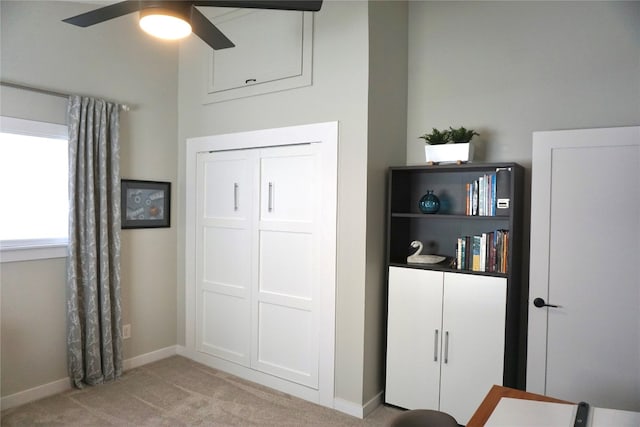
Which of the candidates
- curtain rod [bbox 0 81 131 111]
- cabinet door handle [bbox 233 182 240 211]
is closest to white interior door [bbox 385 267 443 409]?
cabinet door handle [bbox 233 182 240 211]

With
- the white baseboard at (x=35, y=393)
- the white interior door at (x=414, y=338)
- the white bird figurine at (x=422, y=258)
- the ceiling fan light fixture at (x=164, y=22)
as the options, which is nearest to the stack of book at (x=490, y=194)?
the white bird figurine at (x=422, y=258)

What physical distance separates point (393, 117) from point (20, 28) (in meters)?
2.64

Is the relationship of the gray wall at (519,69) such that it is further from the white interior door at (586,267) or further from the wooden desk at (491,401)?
the wooden desk at (491,401)

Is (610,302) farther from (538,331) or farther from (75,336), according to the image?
(75,336)

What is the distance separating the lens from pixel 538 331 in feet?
8.50

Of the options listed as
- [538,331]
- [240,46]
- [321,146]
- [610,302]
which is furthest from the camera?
[240,46]

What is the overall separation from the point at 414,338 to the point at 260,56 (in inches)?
94.1

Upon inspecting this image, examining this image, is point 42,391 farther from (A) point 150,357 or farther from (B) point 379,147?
(B) point 379,147

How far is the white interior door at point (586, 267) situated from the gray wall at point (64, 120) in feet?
9.89

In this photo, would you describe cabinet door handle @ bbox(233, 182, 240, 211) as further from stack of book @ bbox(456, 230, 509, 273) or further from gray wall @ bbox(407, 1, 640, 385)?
stack of book @ bbox(456, 230, 509, 273)

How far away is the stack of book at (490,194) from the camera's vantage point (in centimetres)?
265

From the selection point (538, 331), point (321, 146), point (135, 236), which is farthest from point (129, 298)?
point (538, 331)

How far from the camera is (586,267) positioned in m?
2.46

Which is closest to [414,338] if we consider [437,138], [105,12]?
[437,138]
